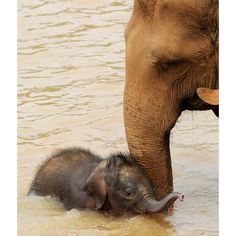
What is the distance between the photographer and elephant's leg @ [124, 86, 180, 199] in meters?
2.58

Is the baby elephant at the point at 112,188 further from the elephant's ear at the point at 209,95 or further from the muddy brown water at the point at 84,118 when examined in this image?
the elephant's ear at the point at 209,95

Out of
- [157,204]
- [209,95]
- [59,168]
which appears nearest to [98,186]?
[157,204]

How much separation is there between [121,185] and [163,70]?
399 mm

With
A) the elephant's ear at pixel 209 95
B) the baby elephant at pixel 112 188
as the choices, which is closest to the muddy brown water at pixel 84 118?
the baby elephant at pixel 112 188

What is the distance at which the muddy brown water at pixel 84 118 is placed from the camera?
270 centimetres

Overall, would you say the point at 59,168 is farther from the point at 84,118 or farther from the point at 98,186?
the point at 84,118

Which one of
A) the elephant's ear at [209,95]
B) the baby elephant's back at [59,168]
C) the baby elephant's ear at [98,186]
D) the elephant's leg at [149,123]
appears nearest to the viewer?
the elephant's ear at [209,95]

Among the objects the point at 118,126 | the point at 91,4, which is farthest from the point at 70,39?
the point at 118,126

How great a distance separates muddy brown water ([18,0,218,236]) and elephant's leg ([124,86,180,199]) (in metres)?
0.23

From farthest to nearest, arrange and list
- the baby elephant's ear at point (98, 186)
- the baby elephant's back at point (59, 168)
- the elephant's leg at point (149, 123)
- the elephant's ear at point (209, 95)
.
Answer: the baby elephant's back at point (59, 168), the baby elephant's ear at point (98, 186), the elephant's leg at point (149, 123), the elephant's ear at point (209, 95)

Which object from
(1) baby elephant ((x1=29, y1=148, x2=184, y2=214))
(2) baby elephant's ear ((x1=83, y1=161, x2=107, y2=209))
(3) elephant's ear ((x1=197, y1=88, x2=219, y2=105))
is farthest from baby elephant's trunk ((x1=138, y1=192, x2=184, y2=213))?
(3) elephant's ear ((x1=197, y1=88, x2=219, y2=105))

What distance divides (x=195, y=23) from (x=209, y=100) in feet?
0.81
